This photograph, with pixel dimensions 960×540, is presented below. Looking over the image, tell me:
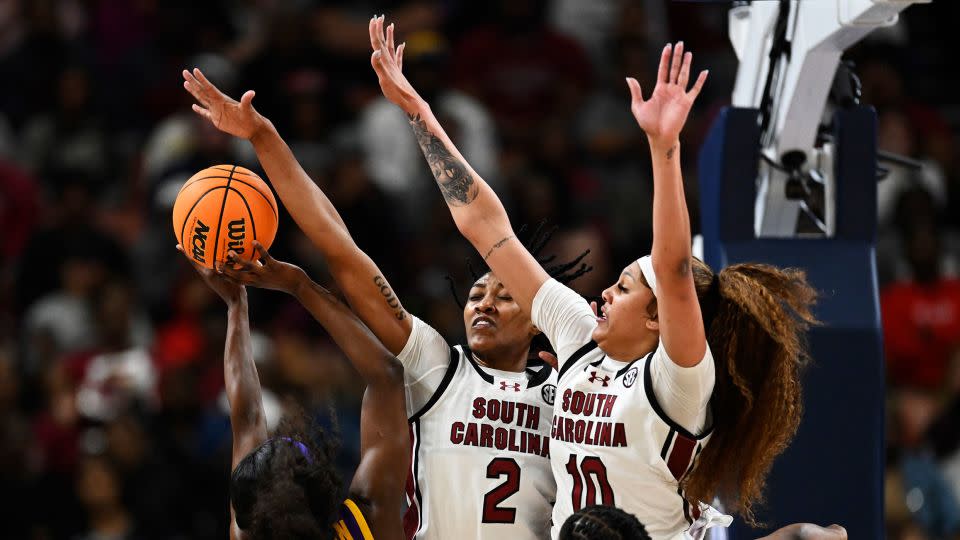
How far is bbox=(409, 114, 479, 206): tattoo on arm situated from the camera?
4.66 meters

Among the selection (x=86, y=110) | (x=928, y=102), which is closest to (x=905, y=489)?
(x=928, y=102)

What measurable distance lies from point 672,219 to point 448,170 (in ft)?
3.49

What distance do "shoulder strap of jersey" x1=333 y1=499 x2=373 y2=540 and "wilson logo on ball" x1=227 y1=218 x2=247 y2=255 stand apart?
92cm

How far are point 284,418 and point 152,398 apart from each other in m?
4.53

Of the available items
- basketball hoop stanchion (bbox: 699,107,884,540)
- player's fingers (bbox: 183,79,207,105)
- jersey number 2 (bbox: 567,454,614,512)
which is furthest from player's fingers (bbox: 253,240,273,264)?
basketball hoop stanchion (bbox: 699,107,884,540)

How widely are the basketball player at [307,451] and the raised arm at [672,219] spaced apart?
991 millimetres

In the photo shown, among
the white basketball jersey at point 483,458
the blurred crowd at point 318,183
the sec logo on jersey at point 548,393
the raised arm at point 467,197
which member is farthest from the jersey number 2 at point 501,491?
the blurred crowd at point 318,183

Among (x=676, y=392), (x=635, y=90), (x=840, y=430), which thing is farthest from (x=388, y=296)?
(x=840, y=430)

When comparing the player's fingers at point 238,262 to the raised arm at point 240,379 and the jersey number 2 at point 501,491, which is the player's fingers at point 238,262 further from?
the jersey number 2 at point 501,491

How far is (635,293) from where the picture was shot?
4.21m

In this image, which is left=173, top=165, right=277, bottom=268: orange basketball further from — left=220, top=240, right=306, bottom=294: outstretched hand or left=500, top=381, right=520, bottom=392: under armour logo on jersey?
left=500, top=381, right=520, bottom=392: under armour logo on jersey

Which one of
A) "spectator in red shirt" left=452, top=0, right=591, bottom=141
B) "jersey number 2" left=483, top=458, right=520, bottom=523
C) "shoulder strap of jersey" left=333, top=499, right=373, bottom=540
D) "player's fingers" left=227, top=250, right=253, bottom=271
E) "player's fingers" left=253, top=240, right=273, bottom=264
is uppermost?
"spectator in red shirt" left=452, top=0, right=591, bottom=141

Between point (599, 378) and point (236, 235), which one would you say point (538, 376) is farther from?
point (236, 235)

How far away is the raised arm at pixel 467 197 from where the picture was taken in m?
4.54
